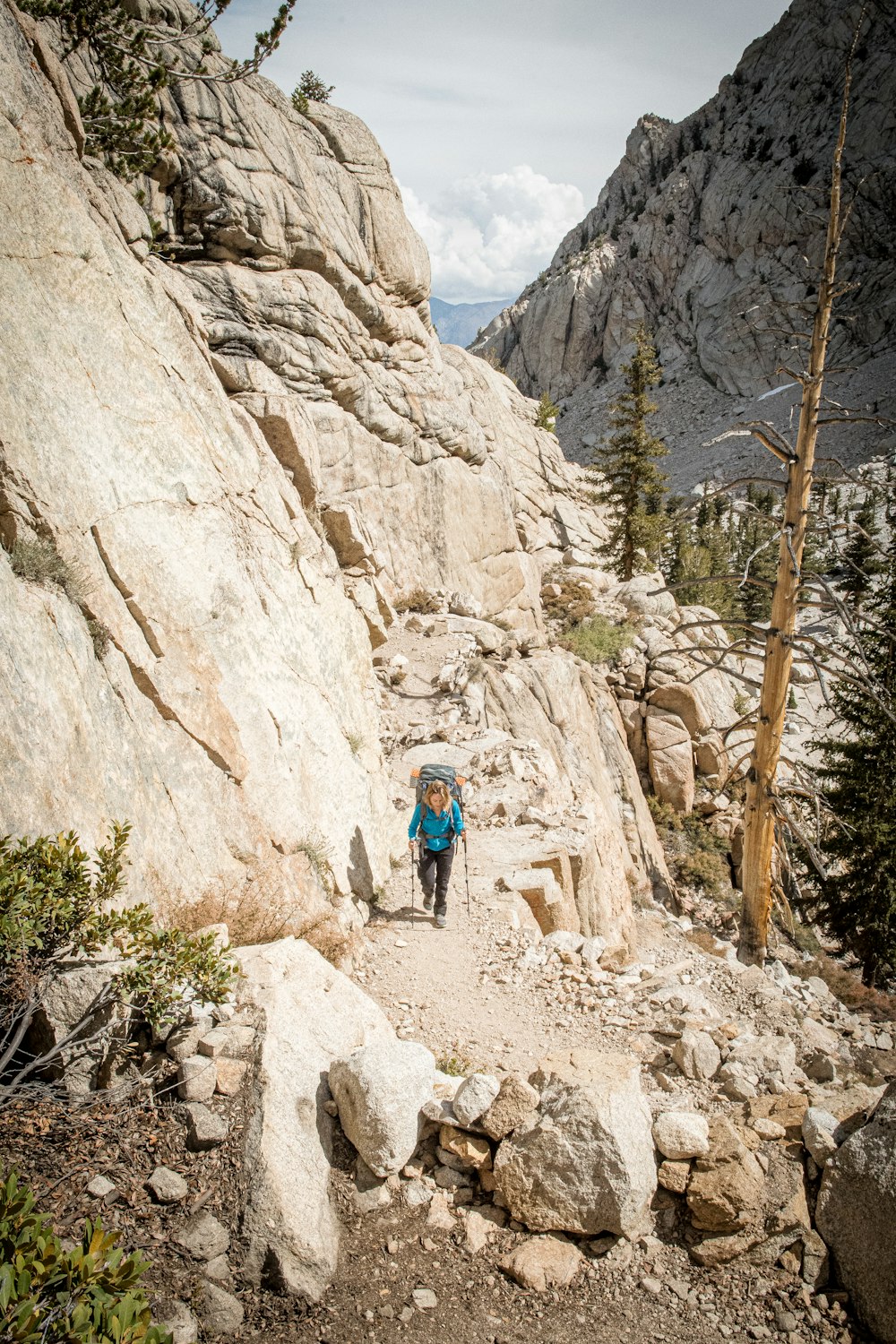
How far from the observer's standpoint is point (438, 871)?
9125 millimetres

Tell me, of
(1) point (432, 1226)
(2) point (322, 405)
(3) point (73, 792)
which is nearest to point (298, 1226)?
(1) point (432, 1226)

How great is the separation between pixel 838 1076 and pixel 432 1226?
3.76 m

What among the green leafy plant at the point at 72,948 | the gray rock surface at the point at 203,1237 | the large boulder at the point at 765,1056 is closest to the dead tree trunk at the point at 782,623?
the large boulder at the point at 765,1056

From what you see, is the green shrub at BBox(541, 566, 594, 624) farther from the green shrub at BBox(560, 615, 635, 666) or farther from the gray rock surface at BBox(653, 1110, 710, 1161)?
the gray rock surface at BBox(653, 1110, 710, 1161)

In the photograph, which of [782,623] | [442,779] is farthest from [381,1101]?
[782,623]

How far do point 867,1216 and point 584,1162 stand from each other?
1586 millimetres

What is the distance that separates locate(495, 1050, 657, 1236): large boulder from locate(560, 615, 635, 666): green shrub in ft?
64.5

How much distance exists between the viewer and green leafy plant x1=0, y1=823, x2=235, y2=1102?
Answer: 11.9 feet

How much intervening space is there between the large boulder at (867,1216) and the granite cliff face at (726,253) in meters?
96.9

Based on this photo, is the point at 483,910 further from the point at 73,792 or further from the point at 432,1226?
the point at 73,792

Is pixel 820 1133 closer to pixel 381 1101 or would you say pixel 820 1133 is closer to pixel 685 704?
pixel 381 1101

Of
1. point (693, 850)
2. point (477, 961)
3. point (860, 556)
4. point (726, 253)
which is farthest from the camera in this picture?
point (726, 253)

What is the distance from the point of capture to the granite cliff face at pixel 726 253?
98438 millimetres

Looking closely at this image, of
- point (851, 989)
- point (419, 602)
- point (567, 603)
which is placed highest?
point (419, 602)
